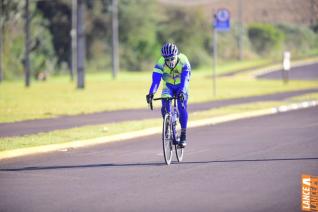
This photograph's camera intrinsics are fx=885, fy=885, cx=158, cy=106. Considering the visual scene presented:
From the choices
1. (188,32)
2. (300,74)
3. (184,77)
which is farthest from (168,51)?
(188,32)

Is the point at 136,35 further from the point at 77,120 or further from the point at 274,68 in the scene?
the point at 77,120

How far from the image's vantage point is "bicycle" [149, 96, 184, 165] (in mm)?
13875

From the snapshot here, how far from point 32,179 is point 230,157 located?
3960 mm

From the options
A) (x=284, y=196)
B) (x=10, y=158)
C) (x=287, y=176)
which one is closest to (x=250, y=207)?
(x=284, y=196)

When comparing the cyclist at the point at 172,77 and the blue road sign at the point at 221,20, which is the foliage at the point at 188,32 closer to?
the blue road sign at the point at 221,20

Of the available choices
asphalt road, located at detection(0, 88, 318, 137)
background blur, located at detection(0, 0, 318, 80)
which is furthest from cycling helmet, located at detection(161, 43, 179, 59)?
background blur, located at detection(0, 0, 318, 80)

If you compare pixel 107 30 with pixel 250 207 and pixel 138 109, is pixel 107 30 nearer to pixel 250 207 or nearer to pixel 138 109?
pixel 138 109

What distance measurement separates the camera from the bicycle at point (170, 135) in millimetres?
13875

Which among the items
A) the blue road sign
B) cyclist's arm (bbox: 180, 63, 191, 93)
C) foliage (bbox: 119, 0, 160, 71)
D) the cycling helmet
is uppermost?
foliage (bbox: 119, 0, 160, 71)

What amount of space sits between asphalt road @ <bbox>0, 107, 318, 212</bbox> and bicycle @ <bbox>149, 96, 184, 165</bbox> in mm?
241

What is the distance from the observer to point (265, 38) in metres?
96.2

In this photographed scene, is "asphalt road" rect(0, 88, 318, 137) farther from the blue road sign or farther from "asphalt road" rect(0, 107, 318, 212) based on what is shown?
"asphalt road" rect(0, 107, 318, 212)

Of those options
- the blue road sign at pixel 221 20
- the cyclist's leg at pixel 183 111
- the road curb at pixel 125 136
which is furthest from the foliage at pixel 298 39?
the cyclist's leg at pixel 183 111

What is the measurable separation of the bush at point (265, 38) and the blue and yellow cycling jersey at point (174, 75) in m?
80.6
